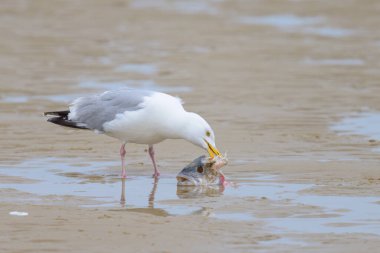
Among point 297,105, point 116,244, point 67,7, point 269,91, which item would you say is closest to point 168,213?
point 116,244

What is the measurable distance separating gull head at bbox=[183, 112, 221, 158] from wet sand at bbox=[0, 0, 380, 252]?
0.41m

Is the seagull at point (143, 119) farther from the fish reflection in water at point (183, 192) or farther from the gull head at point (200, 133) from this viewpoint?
the fish reflection in water at point (183, 192)

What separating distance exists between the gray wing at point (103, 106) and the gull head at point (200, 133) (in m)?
0.51

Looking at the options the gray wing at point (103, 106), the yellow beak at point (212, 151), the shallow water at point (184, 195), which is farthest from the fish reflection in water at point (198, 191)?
the gray wing at point (103, 106)

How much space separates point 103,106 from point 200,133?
1131 mm

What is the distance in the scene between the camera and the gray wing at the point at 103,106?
9.77 m

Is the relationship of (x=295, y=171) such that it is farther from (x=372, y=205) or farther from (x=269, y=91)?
(x=269, y=91)

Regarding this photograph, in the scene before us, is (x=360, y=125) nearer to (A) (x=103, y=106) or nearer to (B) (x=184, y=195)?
(A) (x=103, y=106)

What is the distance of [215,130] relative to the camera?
12.2 m

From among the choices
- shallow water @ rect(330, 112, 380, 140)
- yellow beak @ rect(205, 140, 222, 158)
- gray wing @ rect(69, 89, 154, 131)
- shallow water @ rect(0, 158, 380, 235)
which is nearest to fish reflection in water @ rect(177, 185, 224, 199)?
shallow water @ rect(0, 158, 380, 235)

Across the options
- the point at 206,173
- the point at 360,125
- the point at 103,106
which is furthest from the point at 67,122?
the point at 360,125

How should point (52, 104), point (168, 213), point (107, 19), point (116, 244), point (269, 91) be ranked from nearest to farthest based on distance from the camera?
point (116, 244)
point (168, 213)
point (52, 104)
point (269, 91)
point (107, 19)

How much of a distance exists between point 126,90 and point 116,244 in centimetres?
322

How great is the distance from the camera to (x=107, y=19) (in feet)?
80.1
